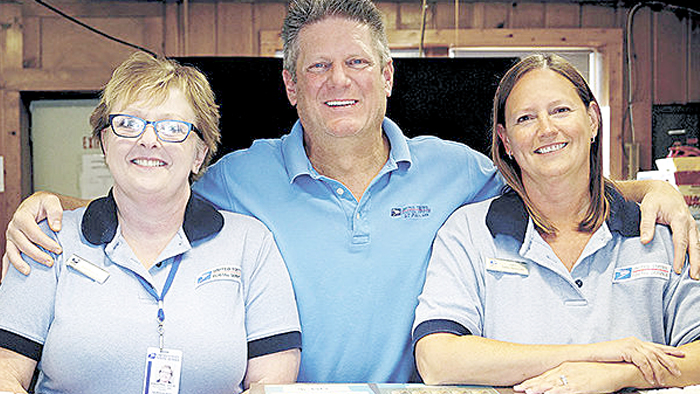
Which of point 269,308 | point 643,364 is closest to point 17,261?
point 269,308

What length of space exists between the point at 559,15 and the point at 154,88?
3.77 metres

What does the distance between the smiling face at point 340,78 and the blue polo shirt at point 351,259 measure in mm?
148

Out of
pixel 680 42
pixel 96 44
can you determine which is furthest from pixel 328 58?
pixel 680 42

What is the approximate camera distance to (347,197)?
73.4 inches

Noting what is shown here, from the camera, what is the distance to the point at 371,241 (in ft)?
5.98

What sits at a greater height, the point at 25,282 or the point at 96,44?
the point at 96,44

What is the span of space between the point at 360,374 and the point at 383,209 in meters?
0.45

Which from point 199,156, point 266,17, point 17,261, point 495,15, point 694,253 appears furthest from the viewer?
point 495,15

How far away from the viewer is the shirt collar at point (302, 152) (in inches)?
74.4

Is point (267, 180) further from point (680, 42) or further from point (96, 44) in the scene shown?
point (680, 42)

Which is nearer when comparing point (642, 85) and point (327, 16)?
point (327, 16)

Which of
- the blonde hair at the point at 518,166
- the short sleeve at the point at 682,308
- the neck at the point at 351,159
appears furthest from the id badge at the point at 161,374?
the short sleeve at the point at 682,308

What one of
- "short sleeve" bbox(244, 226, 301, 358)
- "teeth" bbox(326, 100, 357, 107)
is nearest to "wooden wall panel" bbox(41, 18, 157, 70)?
"teeth" bbox(326, 100, 357, 107)

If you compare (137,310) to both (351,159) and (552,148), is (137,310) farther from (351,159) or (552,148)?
(552,148)
